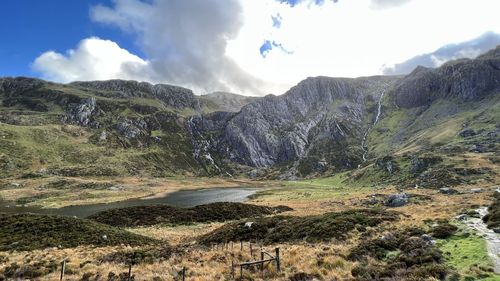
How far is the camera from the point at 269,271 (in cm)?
2284

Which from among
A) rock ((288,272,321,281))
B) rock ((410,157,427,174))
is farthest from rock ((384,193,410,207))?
rock ((410,157,427,174))

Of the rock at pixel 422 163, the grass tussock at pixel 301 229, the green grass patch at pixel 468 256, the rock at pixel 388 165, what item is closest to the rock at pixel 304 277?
the green grass patch at pixel 468 256

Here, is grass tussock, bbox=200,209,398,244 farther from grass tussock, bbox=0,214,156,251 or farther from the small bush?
grass tussock, bbox=0,214,156,251

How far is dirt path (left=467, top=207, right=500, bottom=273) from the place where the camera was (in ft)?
65.1

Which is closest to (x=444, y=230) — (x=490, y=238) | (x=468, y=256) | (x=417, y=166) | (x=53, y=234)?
(x=490, y=238)

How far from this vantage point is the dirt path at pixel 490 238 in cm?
1985

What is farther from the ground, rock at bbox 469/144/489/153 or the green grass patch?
rock at bbox 469/144/489/153

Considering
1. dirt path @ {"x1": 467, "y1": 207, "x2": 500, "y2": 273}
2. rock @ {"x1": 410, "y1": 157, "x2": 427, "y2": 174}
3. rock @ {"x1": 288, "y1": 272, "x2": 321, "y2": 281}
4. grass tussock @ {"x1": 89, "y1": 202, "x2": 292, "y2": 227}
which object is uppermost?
rock @ {"x1": 410, "y1": 157, "x2": 427, "y2": 174}

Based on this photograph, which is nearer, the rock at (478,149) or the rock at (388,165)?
the rock at (478,149)

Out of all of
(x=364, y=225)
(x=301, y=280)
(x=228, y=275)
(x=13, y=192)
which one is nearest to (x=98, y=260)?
(x=228, y=275)

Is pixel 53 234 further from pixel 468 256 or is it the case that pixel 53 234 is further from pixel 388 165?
pixel 388 165

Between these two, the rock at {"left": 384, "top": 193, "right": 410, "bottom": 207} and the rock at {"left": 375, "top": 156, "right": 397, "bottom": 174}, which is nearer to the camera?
the rock at {"left": 384, "top": 193, "right": 410, "bottom": 207}

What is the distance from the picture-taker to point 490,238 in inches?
975

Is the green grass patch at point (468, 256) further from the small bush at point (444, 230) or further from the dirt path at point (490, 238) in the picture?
the small bush at point (444, 230)
